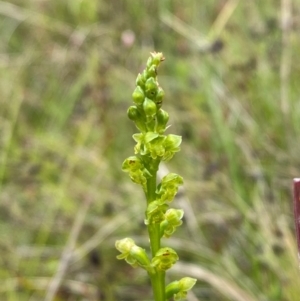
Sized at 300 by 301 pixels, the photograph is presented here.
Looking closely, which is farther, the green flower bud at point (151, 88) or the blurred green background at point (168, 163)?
the blurred green background at point (168, 163)

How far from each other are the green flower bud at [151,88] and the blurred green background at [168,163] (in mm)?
1094

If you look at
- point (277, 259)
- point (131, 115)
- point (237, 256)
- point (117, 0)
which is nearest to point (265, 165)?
point (237, 256)

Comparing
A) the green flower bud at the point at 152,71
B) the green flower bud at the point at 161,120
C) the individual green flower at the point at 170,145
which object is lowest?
the individual green flower at the point at 170,145

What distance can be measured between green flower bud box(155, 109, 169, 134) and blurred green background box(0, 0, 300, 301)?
1.07 m

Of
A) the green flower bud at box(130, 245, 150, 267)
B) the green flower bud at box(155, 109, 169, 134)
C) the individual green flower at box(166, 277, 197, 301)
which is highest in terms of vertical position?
the green flower bud at box(155, 109, 169, 134)

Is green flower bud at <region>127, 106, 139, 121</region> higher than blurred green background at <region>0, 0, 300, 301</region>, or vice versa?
blurred green background at <region>0, 0, 300, 301</region>

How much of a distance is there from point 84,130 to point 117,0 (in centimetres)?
78

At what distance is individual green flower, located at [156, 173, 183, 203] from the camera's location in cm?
68

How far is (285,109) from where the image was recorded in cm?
215

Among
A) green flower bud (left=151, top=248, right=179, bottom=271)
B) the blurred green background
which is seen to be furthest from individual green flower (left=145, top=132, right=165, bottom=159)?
the blurred green background

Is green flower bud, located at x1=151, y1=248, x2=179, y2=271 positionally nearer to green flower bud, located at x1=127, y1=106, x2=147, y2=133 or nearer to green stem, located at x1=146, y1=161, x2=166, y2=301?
green stem, located at x1=146, y1=161, x2=166, y2=301

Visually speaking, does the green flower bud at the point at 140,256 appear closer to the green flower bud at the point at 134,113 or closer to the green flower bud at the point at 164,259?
the green flower bud at the point at 164,259

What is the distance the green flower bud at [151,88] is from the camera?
68 cm

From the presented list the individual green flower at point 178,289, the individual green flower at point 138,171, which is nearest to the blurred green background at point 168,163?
the individual green flower at point 178,289
